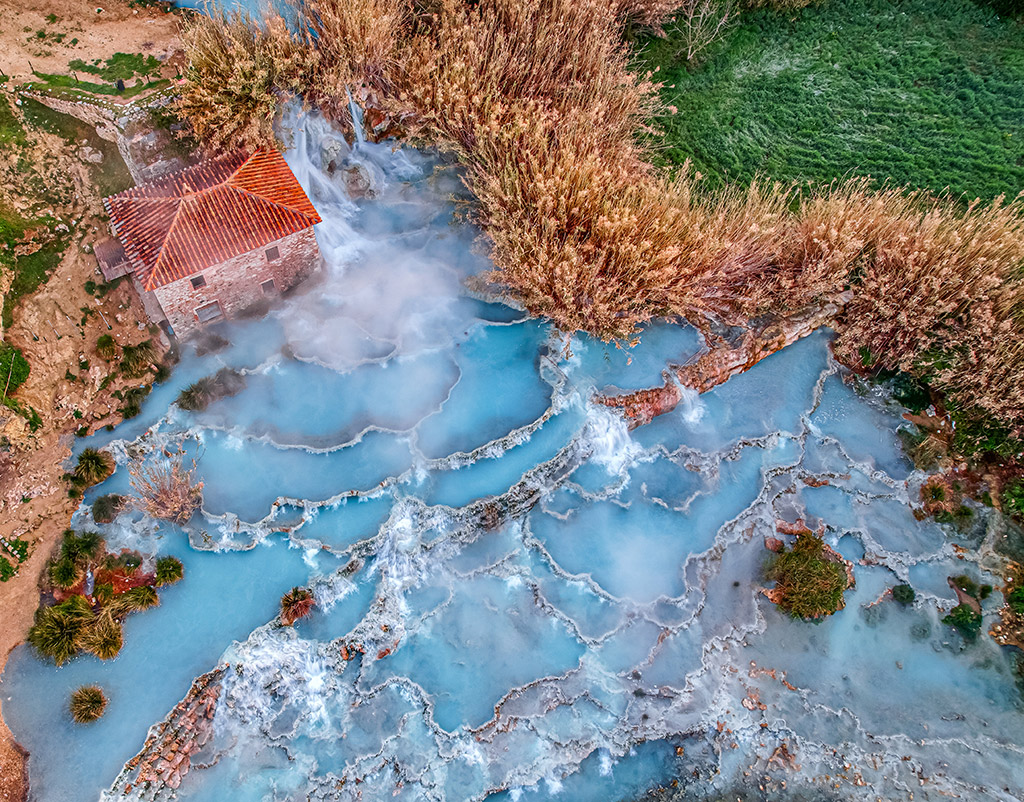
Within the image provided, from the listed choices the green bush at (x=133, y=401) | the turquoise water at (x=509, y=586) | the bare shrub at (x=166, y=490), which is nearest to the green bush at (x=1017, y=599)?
the turquoise water at (x=509, y=586)

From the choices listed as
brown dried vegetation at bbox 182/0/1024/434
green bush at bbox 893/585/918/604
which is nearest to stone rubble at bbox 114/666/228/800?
brown dried vegetation at bbox 182/0/1024/434

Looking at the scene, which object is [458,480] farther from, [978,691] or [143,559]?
[978,691]

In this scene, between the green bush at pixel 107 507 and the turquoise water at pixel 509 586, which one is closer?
the turquoise water at pixel 509 586

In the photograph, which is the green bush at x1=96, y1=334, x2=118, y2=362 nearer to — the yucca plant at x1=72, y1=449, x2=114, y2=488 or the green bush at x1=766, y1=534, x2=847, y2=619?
the yucca plant at x1=72, y1=449, x2=114, y2=488

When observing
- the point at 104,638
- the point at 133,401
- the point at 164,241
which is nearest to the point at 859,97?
the point at 164,241

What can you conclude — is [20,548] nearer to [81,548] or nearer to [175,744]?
[81,548]

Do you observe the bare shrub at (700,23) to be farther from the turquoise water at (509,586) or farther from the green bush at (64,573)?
Result: the green bush at (64,573)
